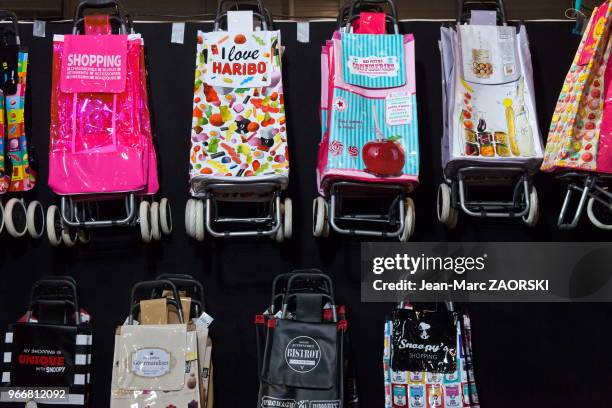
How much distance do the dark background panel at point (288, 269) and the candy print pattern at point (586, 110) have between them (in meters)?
0.55

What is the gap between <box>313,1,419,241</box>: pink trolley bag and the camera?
3164 mm

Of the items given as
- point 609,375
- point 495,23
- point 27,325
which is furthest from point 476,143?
point 27,325

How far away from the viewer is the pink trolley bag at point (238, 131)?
3.21m

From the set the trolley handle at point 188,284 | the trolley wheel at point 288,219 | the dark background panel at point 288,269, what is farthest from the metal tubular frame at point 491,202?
the trolley handle at point 188,284

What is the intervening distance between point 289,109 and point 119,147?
98 centimetres

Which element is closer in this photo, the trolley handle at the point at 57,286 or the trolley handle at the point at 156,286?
the trolley handle at the point at 156,286

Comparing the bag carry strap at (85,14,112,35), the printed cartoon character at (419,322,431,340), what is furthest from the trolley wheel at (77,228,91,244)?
the printed cartoon character at (419,322,431,340)

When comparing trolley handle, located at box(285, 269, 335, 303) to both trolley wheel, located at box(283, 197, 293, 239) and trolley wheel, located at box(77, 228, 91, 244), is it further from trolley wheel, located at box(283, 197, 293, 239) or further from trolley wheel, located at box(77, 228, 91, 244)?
trolley wheel, located at box(77, 228, 91, 244)

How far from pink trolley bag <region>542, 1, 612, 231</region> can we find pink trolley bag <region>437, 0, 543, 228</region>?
0.13 meters

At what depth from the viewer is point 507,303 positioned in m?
3.56

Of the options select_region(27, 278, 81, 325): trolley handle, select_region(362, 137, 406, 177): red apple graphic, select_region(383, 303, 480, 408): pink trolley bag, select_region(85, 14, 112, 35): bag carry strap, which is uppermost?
select_region(85, 14, 112, 35): bag carry strap

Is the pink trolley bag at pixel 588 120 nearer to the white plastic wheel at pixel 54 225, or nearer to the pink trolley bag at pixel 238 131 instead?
the pink trolley bag at pixel 238 131

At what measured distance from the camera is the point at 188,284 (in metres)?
3.48

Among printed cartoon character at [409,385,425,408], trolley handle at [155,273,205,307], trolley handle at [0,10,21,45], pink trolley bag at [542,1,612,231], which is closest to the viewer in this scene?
pink trolley bag at [542,1,612,231]
